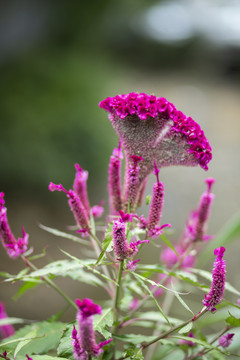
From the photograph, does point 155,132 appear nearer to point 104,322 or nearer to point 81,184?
point 81,184

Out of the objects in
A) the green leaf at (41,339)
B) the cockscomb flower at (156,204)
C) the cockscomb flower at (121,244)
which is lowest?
the green leaf at (41,339)

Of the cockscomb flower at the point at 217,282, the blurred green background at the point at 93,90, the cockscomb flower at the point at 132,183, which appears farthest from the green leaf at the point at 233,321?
the blurred green background at the point at 93,90

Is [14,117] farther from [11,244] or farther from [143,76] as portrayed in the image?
[143,76]

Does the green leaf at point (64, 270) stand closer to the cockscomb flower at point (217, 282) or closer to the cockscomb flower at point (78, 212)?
the cockscomb flower at point (78, 212)

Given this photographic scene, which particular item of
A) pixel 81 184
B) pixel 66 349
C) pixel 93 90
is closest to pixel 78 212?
pixel 81 184

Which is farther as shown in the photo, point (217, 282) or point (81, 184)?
point (81, 184)
